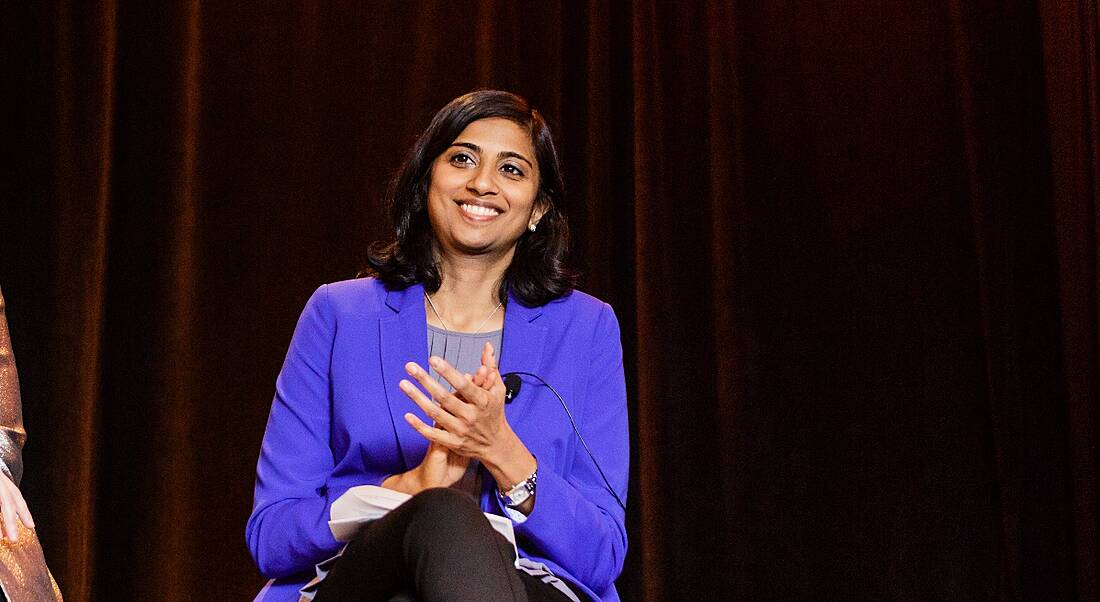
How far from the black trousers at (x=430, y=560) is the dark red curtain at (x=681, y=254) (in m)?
1.50

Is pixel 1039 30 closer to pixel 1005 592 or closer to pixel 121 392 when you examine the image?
pixel 1005 592

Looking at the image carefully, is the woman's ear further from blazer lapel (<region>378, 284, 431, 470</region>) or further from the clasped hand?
the clasped hand

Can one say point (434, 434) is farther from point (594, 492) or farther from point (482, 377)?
point (594, 492)

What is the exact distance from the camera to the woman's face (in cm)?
189

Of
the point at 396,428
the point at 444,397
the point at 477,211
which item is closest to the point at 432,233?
the point at 477,211

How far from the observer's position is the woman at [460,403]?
4.65 feet

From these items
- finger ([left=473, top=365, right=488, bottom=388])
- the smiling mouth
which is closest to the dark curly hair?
the smiling mouth

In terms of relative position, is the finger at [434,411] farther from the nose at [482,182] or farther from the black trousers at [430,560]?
the nose at [482,182]

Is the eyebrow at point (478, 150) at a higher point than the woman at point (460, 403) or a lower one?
higher

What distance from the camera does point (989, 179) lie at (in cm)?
303

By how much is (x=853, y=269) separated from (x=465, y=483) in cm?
174

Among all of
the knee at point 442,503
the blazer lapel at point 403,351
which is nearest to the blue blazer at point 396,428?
the blazer lapel at point 403,351

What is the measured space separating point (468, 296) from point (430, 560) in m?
0.72

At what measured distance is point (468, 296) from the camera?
6.40 ft
